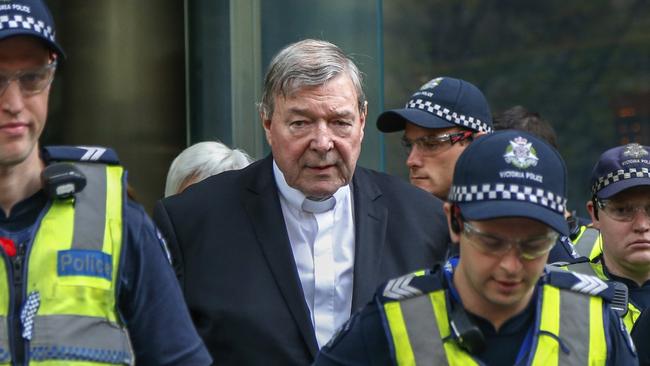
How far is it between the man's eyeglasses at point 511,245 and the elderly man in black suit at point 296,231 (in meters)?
1.01

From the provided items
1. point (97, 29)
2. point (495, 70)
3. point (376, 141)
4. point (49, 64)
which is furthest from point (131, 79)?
point (49, 64)

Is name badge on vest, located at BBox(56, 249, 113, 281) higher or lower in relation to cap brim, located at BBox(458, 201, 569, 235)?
lower

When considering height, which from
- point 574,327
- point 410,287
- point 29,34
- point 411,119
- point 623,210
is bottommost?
point 623,210

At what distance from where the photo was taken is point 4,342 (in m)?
3.40

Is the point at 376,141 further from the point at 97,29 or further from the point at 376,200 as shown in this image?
the point at 376,200

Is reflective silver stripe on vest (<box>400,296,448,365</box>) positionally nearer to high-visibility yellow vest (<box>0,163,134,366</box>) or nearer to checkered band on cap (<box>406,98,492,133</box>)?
high-visibility yellow vest (<box>0,163,134,366</box>)

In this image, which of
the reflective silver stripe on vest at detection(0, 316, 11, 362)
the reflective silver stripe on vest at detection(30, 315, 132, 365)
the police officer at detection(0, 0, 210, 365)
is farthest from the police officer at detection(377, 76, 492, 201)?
the reflective silver stripe on vest at detection(0, 316, 11, 362)

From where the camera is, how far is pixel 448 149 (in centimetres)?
548

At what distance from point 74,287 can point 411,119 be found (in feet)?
7.56

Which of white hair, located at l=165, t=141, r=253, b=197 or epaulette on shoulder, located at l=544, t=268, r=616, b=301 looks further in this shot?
white hair, located at l=165, t=141, r=253, b=197

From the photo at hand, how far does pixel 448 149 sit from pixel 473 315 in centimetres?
200

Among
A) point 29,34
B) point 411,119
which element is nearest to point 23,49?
point 29,34

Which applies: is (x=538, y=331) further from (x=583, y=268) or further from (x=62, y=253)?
(x=583, y=268)

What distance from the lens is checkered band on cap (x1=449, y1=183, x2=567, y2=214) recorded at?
11.4ft
